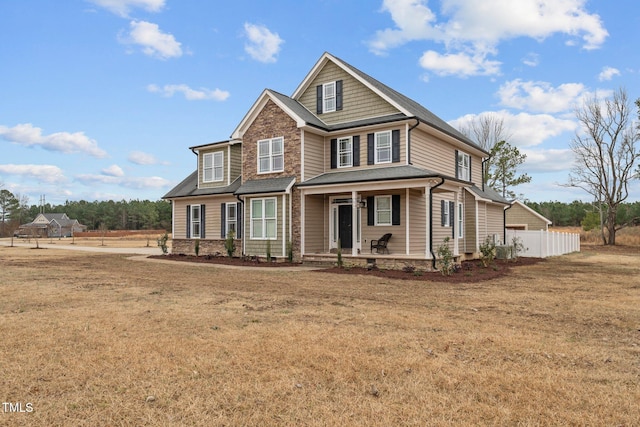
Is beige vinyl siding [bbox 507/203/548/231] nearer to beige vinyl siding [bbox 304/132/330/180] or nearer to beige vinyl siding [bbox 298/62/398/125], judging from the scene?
beige vinyl siding [bbox 298/62/398/125]

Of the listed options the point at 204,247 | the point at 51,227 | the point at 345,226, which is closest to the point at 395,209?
the point at 345,226

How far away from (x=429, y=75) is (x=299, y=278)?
55.2 feet

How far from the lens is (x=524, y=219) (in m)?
32.9

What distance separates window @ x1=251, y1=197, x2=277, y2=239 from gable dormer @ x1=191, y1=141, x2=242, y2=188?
3813 mm

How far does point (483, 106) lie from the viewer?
39.5 meters

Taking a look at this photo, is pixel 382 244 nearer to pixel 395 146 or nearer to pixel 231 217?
pixel 395 146

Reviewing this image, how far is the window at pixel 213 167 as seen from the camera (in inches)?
941

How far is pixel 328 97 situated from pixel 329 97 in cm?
6

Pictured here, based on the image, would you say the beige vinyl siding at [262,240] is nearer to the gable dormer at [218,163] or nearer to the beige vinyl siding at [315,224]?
the beige vinyl siding at [315,224]

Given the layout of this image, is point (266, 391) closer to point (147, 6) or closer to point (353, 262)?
point (353, 262)

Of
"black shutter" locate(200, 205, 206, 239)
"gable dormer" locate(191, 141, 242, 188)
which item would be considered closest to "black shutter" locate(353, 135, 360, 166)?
"gable dormer" locate(191, 141, 242, 188)

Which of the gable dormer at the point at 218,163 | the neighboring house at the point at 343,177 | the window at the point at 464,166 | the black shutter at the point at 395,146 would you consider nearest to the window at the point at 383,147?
the neighboring house at the point at 343,177

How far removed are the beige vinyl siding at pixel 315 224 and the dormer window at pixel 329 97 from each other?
14.3 feet

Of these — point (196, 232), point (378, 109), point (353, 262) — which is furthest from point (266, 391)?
point (196, 232)
